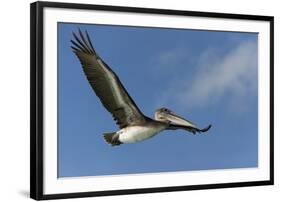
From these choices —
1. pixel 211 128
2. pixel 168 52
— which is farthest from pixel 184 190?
pixel 168 52

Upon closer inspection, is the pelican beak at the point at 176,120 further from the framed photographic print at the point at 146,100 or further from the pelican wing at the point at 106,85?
the pelican wing at the point at 106,85

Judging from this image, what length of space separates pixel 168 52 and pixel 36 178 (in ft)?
2.30

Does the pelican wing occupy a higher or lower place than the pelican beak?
higher

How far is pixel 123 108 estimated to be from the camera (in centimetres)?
307

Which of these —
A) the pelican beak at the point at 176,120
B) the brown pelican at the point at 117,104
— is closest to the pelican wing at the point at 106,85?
the brown pelican at the point at 117,104

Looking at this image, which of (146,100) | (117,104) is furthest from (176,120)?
(117,104)

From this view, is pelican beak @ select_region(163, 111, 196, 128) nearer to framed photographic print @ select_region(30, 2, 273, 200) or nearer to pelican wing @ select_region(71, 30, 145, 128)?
framed photographic print @ select_region(30, 2, 273, 200)

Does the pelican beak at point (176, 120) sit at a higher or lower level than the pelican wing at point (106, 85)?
lower

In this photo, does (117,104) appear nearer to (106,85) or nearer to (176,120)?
(106,85)

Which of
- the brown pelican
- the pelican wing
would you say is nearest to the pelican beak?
the brown pelican

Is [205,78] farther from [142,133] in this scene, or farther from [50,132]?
[50,132]

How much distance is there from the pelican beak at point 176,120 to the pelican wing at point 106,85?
11 centimetres

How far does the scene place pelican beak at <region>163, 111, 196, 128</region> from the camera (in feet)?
10.3

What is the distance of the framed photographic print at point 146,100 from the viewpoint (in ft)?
9.55
